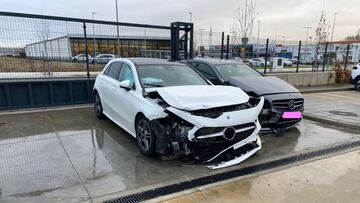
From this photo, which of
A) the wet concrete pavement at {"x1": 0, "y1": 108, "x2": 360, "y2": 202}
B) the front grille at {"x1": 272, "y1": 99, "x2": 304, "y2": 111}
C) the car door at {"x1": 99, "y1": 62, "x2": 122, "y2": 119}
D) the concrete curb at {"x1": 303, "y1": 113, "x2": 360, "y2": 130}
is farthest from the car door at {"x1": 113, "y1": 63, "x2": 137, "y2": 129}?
the concrete curb at {"x1": 303, "y1": 113, "x2": 360, "y2": 130}

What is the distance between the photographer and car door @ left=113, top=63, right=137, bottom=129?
461cm

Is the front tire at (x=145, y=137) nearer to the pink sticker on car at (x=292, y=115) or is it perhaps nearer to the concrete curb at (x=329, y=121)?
the pink sticker on car at (x=292, y=115)

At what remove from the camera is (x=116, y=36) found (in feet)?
28.2

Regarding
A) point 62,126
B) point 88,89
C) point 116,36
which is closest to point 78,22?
point 116,36

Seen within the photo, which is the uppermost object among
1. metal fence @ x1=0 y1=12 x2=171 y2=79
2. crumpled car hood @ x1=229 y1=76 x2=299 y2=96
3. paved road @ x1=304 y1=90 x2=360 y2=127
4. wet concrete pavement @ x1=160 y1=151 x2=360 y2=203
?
metal fence @ x1=0 y1=12 x2=171 y2=79

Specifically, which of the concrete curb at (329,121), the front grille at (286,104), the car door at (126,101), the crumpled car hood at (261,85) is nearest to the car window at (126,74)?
the car door at (126,101)

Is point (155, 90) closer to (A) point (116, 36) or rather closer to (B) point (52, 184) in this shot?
(B) point (52, 184)

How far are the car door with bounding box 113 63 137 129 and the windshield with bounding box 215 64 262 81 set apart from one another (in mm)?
2592

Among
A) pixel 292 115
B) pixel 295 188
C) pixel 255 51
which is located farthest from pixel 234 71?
pixel 255 51

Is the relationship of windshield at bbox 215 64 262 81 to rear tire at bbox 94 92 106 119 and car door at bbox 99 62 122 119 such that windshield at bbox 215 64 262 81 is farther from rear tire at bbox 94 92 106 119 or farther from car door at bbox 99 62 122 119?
rear tire at bbox 94 92 106 119

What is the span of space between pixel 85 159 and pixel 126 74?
183cm

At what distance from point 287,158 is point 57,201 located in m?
3.58

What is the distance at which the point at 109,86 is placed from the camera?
563cm

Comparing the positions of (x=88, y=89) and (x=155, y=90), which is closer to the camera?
(x=155, y=90)
